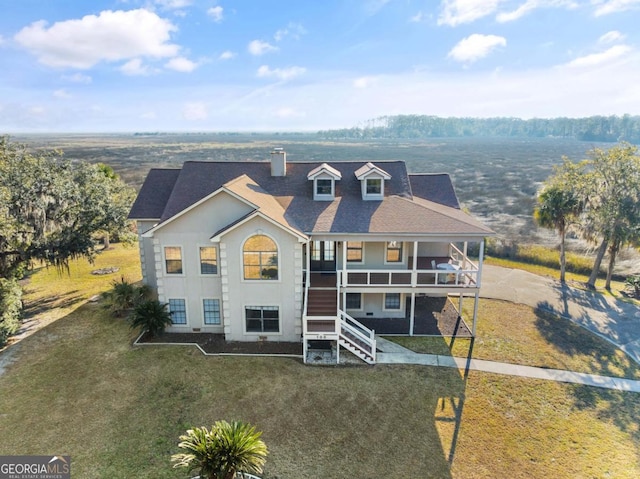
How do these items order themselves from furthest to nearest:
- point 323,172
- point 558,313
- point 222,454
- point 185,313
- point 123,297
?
point 558,313 < point 123,297 < point 323,172 < point 185,313 < point 222,454

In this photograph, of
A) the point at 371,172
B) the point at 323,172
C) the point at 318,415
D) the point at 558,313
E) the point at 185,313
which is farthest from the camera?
the point at 558,313

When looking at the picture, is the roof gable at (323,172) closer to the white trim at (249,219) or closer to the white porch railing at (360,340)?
the white trim at (249,219)

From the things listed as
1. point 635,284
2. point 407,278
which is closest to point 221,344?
point 407,278

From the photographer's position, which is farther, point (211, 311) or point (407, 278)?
point (407, 278)

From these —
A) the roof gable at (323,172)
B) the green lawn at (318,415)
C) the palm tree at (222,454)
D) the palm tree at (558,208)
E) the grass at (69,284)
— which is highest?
the roof gable at (323,172)

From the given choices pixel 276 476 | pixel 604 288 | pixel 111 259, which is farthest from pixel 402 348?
pixel 111 259

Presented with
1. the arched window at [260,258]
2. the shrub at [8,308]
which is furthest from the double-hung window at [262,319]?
the shrub at [8,308]

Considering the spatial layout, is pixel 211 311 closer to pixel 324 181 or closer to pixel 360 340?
pixel 360 340
